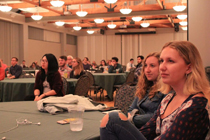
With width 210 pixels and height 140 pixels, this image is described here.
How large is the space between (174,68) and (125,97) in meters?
1.40

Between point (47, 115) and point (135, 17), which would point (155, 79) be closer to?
point (47, 115)

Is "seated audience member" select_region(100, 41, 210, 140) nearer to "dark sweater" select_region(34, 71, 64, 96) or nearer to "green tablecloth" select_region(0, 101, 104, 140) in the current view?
"green tablecloth" select_region(0, 101, 104, 140)

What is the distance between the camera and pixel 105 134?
141cm

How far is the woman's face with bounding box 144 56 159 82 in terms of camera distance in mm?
2246

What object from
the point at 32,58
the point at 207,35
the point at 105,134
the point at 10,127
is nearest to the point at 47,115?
the point at 10,127

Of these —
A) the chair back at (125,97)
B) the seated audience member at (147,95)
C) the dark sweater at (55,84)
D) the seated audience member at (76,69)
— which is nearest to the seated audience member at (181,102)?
the seated audience member at (147,95)

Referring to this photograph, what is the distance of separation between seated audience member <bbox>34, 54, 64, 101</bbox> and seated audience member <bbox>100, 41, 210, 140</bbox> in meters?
2.32

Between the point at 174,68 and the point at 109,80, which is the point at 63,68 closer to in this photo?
the point at 109,80

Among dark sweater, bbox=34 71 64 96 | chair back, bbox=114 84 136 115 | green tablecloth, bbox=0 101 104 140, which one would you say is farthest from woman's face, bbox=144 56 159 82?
dark sweater, bbox=34 71 64 96

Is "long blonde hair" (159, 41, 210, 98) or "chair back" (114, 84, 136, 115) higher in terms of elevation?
"long blonde hair" (159, 41, 210, 98)

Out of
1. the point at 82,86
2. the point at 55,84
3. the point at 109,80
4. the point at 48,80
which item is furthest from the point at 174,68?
the point at 109,80

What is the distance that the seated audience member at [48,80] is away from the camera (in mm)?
3639

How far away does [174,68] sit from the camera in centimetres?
135

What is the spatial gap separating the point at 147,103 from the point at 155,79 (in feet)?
0.79
